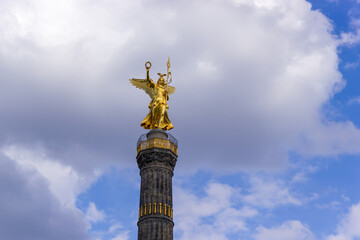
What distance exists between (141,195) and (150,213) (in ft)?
9.01

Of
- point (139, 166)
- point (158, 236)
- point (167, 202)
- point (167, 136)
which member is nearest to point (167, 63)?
point (167, 136)

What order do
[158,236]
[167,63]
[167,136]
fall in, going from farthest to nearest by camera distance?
[167,63], [167,136], [158,236]

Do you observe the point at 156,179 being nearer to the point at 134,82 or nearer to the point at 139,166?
the point at 139,166

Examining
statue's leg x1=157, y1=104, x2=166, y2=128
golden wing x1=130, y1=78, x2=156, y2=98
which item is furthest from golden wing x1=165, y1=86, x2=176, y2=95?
statue's leg x1=157, y1=104, x2=166, y2=128

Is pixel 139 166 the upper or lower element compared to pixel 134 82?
lower

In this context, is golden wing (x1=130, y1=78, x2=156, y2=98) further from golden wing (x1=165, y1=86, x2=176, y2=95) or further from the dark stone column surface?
the dark stone column surface

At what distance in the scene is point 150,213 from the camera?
170 feet

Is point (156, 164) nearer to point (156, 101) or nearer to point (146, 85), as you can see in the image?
point (156, 101)

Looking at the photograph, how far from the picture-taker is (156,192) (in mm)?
53156

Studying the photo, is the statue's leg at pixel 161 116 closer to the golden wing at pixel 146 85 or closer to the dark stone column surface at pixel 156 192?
the dark stone column surface at pixel 156 192

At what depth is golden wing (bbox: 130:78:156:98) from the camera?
→ 60.4 m

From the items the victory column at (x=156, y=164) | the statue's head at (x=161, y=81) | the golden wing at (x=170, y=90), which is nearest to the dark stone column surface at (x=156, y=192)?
the victory column at (x=156, y=164)

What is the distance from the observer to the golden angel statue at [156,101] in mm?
59125

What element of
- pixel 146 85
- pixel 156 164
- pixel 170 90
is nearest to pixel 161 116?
pixel 146 85
